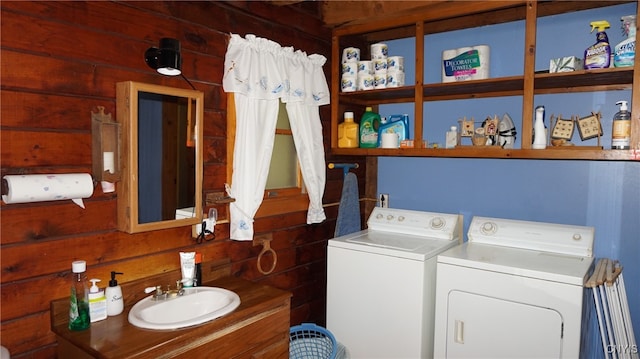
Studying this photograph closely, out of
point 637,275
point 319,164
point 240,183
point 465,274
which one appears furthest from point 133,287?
point 637,275

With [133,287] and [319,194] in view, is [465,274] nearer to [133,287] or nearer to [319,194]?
[319,194]

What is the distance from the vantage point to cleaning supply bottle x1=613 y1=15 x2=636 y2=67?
6.15ft

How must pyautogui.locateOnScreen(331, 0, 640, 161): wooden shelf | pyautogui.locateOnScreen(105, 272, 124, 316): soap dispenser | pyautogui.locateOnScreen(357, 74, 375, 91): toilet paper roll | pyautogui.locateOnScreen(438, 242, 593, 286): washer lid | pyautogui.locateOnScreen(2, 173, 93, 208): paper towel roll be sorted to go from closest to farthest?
pyautogui.locateOnScreen(2, 173, 93, 208): paper towel roll → pyautogui.locateOnScreen(105, 272, 124, 316): soap dispenser → pyautogui.locateOnScreen(438, 242, 593, 286): washer lid → pyautogui.locateOnScreen(331, 0, 640, 161): wooden shelf → pyautogui.locateOnScreen(357, 74, 375, 91): toilet paper roll

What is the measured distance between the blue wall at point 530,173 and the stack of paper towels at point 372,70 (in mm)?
321

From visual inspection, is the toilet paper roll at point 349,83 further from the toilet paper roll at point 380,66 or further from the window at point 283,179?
the window at point 283,179

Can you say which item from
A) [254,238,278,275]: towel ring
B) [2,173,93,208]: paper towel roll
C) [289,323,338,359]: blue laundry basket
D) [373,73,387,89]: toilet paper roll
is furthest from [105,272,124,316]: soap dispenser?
[373,73,387,89]: toilet paper roll

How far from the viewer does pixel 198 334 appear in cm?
151

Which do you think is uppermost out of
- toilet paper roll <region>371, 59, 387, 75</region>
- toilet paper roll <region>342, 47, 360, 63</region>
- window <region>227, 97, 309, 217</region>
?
toilet paper roll <region>342, 47, 360, 63</region>

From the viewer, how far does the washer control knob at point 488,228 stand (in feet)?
7.84

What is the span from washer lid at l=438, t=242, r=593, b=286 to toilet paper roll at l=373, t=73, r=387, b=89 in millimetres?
1073

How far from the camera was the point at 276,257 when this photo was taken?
241cm

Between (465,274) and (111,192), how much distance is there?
5.43 ft

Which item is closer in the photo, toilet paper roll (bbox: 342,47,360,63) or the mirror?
the mirror

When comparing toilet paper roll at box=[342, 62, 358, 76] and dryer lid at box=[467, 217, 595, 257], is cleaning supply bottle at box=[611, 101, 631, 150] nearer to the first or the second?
dryer lid at box=[467, 217, 595, 257]
